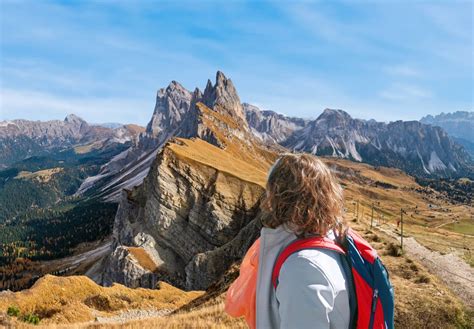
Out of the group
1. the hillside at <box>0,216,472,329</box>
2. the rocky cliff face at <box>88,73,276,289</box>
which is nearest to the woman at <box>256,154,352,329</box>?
the hillside at <box>0,216,472,329</box>

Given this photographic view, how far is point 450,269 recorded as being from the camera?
101ft

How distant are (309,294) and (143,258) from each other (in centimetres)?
6412

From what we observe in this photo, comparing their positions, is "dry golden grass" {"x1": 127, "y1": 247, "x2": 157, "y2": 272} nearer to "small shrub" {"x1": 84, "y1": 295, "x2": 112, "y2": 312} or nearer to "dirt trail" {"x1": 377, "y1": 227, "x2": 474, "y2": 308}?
"small shrub" {"x1": 84, "y1": 295, "x2": 112, "y2": 312}

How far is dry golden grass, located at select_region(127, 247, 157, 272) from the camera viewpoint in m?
61.6

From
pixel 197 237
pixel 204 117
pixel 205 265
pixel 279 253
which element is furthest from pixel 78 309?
pixel 204 117

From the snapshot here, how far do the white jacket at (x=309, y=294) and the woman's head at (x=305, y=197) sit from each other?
34 cm

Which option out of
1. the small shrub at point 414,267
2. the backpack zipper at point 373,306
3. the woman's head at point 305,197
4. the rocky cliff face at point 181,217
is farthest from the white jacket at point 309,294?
the rocky cliff face at point 181,217

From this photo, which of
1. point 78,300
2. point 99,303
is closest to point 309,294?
point 99,303

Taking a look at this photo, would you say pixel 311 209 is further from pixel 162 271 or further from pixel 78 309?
pixel 162 271

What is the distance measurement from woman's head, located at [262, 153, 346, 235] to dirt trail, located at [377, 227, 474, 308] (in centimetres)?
2105

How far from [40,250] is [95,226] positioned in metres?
30.3

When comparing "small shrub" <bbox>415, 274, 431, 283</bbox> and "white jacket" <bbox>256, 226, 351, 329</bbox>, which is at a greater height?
"white jacket" <bbox>256, 226, 351, 329</bbox>

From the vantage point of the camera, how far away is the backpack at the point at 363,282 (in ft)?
11.3

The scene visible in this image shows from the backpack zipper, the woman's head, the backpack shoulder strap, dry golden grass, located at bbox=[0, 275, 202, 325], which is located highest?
the woman's head
